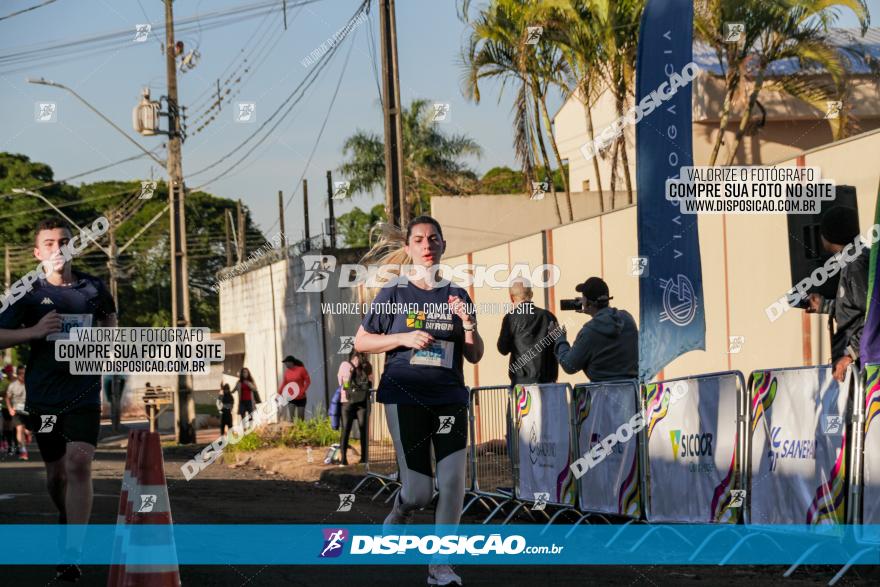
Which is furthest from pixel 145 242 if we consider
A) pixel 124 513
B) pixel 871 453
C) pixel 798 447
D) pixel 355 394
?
pixel 871 453

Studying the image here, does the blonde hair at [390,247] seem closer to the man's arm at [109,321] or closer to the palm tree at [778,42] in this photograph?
the man's arm at [109,321]

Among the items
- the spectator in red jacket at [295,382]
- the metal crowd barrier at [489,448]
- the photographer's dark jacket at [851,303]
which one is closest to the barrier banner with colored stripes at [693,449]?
the photographer's dark jacket at [851,303]

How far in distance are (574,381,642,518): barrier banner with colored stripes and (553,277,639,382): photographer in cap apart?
1.47 ft

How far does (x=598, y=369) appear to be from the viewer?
33.2 feet

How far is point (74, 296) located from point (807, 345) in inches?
284

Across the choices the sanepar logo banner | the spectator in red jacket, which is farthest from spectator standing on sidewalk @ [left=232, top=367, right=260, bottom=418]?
the sanepar logo banner

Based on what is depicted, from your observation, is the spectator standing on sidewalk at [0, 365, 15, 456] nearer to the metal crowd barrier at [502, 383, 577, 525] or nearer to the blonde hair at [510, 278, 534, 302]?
the blonde hair at [510, 278, 534, 302]

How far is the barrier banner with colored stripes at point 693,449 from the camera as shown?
7852 mm

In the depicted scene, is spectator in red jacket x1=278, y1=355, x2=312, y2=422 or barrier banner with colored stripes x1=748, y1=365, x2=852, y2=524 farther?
spectator in red jacket x1=278, y1=355, x2=312, y2=422

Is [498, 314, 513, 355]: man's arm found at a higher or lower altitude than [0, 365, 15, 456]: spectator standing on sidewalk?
higher

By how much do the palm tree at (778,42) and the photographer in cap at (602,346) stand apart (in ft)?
46.0

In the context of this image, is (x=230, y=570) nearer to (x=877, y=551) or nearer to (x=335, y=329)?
(x=877, y=551)

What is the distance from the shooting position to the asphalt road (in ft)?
23.7

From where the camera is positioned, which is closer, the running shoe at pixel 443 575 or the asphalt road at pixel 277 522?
the running shoe at pixel 443 575
